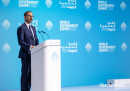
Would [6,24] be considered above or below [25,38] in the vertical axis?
above

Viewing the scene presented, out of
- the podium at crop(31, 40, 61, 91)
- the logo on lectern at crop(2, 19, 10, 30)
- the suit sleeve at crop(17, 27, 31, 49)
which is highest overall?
the logo on lectern at crop(2, 19, 10, 30)

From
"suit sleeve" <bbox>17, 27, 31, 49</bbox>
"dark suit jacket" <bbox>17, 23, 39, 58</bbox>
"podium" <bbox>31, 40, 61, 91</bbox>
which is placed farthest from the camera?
"dark suit jacket" <bbox>17, 23, 39, 58</bbox>

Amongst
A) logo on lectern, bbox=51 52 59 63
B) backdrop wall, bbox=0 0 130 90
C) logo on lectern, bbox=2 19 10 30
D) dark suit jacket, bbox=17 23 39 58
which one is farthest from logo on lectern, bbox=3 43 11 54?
logo on lectern, bbox=51 52 59 63

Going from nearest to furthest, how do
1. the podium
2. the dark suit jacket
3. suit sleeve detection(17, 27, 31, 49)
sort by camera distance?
1. the podium
2. suit sleeve detection(17, 27, 31, 49)
3. the dark suit jacket

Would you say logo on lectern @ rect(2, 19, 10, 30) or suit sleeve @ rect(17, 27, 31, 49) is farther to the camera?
logo on lectern @ rect(2, 19, 10, 30)

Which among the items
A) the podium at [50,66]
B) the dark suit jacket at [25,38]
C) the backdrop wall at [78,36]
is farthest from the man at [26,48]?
the backdrop wall at [78,36]

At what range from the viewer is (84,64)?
5078 mm

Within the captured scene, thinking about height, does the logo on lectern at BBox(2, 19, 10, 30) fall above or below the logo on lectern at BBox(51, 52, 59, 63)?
above

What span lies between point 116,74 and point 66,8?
7.79 ft

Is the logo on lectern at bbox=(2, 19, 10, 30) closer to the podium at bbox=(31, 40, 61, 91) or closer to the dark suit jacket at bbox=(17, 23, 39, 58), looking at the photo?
the dark suit jacket at bbox=(17, 23, 39, 58)

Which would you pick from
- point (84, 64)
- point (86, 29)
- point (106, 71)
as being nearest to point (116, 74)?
point (106, 71)

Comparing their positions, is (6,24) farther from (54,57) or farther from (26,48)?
(54,57)

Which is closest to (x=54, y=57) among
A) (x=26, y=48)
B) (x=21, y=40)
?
(x=26, y=48)

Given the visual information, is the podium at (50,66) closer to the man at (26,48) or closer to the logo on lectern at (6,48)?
the man at (26,48)
